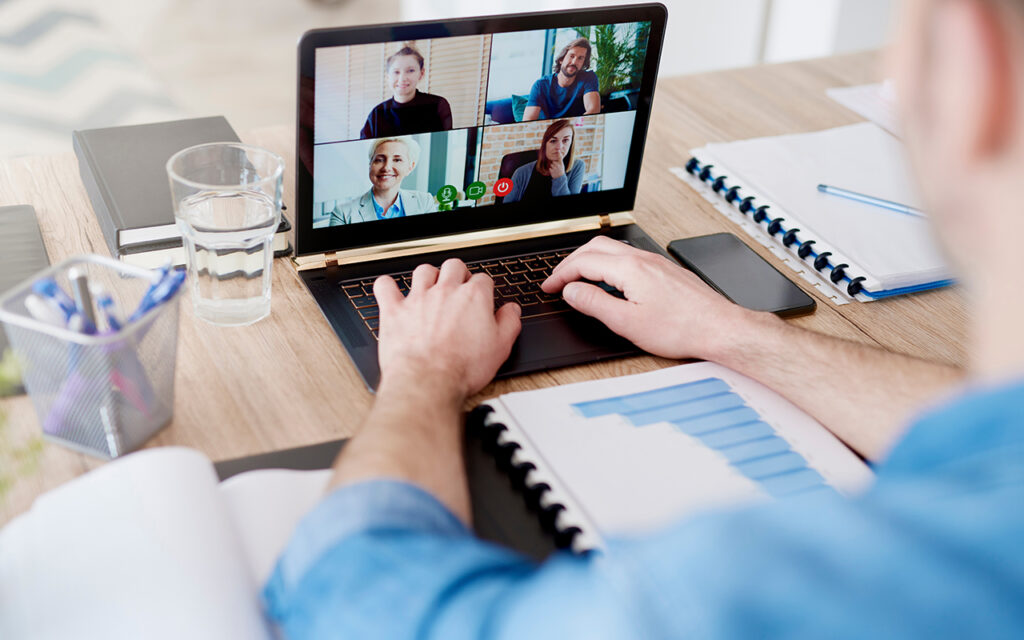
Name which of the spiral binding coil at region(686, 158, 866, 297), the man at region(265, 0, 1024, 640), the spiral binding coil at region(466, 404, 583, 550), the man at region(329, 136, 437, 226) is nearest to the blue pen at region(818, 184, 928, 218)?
the spiral binding coil at region(686, 158, 866, 297)

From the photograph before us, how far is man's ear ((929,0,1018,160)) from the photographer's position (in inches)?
17.6

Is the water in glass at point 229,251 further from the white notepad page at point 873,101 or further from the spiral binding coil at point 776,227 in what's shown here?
the white notepad page at point 873,101

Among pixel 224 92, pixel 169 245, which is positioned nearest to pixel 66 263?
pixel 169 245

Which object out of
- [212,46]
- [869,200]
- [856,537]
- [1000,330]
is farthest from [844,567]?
[212,46]

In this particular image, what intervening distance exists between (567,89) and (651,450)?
1.50 feet

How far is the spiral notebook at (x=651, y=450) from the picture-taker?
812mm

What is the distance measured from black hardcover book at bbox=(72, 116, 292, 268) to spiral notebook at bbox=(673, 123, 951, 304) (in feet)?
2.06

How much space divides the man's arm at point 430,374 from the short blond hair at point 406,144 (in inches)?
5.0

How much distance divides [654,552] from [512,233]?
0.79 metres

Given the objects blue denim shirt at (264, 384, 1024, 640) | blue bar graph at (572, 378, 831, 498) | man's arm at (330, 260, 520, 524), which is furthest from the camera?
blue bar graph at (572, 378, 831, 498)

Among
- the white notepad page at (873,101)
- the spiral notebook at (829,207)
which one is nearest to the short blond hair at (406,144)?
the spiral notebook at (829,207)

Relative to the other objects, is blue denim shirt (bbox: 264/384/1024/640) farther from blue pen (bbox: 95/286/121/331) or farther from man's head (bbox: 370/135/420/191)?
man's head (bbox: 370/135/420/191)

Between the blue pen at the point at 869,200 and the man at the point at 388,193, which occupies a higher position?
the man at the point at 388,193

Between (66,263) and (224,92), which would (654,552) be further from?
(224,92)
